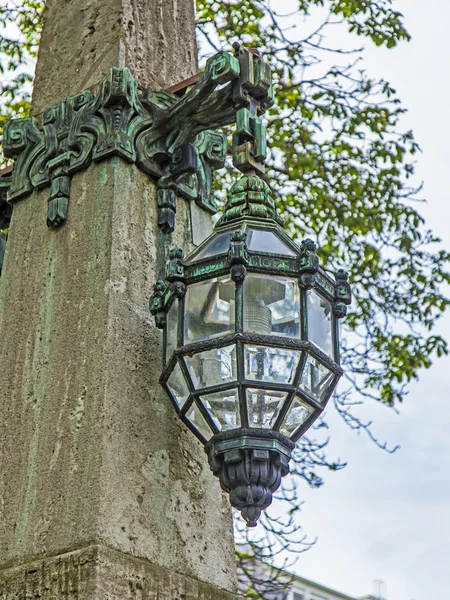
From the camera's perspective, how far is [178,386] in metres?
3.29

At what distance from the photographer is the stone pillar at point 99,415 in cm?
304

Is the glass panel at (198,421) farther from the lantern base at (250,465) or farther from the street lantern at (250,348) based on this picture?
the lantern base at (250,465)

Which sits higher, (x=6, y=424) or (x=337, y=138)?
(x=337, y=138)

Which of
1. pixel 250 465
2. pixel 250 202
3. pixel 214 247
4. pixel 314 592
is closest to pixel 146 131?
pixel 250 202

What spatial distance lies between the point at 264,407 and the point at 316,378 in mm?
210

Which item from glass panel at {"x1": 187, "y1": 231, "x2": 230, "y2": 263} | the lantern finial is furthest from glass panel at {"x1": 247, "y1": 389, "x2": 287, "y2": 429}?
the lantern finial

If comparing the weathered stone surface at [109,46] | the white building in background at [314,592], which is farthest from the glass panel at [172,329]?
the white building in background at [314,592]

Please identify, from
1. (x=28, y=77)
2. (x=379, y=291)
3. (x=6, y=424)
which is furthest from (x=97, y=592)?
(x=28, y=77)

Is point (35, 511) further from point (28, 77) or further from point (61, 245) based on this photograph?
point (28, 77)

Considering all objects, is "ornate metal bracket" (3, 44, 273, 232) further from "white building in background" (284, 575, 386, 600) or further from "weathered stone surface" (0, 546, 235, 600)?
"white building in background" (284, 575, 386, 600)

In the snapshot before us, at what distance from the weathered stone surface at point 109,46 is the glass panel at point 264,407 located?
1.52 m

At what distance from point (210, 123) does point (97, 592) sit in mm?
1678

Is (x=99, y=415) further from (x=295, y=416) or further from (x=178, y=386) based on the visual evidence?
(x=295, y=416)

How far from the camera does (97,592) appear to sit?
9.33 ft
